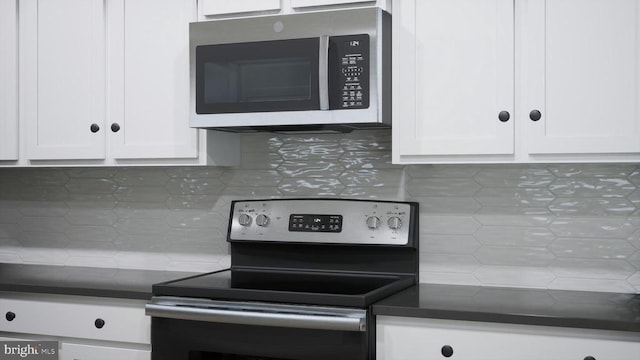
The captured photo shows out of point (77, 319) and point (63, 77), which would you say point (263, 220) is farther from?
point (63, 77)

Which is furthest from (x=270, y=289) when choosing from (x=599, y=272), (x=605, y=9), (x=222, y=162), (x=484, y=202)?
(x=605, y=9)

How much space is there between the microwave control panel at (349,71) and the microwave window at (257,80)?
0.09m

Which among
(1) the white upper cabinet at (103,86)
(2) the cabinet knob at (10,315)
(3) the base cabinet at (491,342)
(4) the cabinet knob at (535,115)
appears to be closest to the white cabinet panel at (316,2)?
(1) the white upper cabinet at (103,86)

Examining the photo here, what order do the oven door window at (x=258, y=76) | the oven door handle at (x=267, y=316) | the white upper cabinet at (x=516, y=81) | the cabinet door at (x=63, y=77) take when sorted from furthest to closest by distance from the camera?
the cabinet door at (x=63, y=77) < the oven door window at (x=258, y=76) < the white upper cabinet at (x=516, y=81) < the oven door handle at (x=267, y=316)

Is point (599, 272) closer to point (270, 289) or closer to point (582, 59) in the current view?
point (582, 59)

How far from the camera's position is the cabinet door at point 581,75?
2.19 m

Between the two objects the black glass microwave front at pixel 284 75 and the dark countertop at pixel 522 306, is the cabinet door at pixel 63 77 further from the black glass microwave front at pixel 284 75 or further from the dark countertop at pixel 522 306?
the dark countertop at pixel 522 306

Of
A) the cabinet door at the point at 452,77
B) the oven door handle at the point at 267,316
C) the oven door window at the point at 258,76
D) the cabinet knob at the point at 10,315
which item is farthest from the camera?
the cabinet knob at the point at 10,315

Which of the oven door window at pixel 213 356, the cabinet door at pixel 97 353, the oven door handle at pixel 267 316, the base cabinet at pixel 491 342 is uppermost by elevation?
the oven door handle at pixel 267 316

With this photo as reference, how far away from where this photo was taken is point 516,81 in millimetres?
2305

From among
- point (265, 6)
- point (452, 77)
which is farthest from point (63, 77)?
point (452, 77)

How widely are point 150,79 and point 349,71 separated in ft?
2.70

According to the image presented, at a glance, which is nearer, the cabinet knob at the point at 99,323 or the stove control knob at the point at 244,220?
the cabinet knob at the point at 99,323

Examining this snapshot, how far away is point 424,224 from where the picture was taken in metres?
2.70
